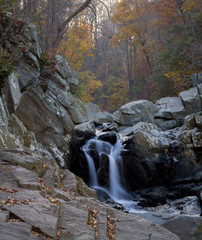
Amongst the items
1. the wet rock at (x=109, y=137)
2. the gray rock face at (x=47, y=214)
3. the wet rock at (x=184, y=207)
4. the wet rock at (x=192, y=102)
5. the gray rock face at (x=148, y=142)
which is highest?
the wet rock at (x=192, y=102)

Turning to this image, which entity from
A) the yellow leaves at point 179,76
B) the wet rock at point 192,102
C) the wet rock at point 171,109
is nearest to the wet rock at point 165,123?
the wet rock at point 171,109

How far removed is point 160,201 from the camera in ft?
29.8

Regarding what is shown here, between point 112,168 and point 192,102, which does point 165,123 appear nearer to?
point 192,102

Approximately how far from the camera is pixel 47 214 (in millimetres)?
3246

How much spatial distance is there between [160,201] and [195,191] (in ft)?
5.19

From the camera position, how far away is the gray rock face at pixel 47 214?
2.81 m

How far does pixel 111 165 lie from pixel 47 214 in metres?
7.82

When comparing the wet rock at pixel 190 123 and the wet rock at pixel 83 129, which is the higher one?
the wet rock at pixel 190 123

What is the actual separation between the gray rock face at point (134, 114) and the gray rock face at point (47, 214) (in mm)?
10731

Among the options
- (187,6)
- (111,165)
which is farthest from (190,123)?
(187,6)

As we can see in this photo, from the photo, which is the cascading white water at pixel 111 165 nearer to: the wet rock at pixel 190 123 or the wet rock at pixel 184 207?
the wet rock at pixel 184 207

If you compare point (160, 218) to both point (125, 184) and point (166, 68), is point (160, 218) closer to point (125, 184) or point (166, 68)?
point (125, 184)

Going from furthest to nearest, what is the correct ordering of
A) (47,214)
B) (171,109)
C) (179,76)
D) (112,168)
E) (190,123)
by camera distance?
(171,109) < (179,76) < (190,123) < (112,168) < (47,214)

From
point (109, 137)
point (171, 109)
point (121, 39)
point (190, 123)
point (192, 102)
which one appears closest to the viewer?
point (190, 123)
